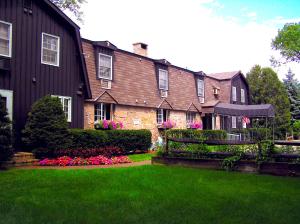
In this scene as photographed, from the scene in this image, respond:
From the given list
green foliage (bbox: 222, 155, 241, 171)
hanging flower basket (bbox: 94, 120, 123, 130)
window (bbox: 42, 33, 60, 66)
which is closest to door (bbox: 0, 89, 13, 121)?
window (bbox: 42, 33, 60, 66)

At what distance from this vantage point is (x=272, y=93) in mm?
39500

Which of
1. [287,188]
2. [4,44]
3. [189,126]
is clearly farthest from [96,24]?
[287,188]

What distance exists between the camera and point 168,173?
9.56 meters

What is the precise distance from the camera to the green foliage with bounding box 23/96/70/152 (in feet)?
42.3

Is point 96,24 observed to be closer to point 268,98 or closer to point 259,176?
point 268,98

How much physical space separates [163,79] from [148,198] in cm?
1830

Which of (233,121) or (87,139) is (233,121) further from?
(87,139)

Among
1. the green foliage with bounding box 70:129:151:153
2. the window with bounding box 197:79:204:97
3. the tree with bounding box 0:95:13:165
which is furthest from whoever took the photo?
the window with bounding box 197:79:204:97

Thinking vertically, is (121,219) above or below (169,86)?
below

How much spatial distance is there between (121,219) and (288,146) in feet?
22.1

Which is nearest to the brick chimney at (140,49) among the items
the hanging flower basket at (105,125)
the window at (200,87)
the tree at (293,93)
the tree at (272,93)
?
the window at (200,87)

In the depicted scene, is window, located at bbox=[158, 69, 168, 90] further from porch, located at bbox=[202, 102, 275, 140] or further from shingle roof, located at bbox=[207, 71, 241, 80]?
shingle roof, located at bbox=[207, 71, 241, 80]

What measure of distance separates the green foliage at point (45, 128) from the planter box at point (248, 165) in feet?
14.1

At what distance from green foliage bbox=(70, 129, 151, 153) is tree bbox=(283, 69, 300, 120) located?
30174mm
